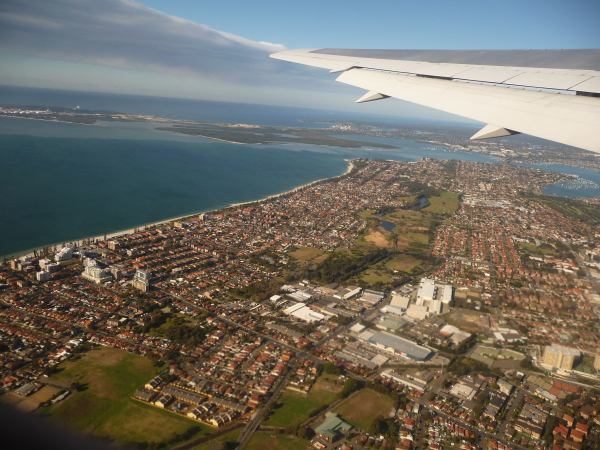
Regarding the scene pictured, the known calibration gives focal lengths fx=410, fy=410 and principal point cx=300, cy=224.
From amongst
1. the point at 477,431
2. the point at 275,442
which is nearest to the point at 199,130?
the point at 275,442

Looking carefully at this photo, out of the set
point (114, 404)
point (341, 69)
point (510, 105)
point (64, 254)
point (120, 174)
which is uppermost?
point (341, 69)

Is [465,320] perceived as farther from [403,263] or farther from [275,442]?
[275,442]

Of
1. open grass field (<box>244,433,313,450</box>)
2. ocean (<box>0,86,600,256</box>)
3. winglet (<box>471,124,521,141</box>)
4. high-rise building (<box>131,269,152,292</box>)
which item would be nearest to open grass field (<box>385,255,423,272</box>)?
high-rise building (<box>131,269,152,292</box>)

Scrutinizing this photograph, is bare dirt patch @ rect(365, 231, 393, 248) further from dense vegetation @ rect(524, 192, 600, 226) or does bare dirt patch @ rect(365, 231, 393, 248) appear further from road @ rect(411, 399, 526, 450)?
dense vegetation @ rect(524, 192, 600, 226)

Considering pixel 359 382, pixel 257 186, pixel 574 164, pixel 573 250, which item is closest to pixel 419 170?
pixel 257 186

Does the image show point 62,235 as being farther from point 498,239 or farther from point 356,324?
point 498,239

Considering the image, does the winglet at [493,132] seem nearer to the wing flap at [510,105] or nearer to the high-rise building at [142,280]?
the wing flap at [510,105]

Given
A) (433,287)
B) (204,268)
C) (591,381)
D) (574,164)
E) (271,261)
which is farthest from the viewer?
(574,164)
